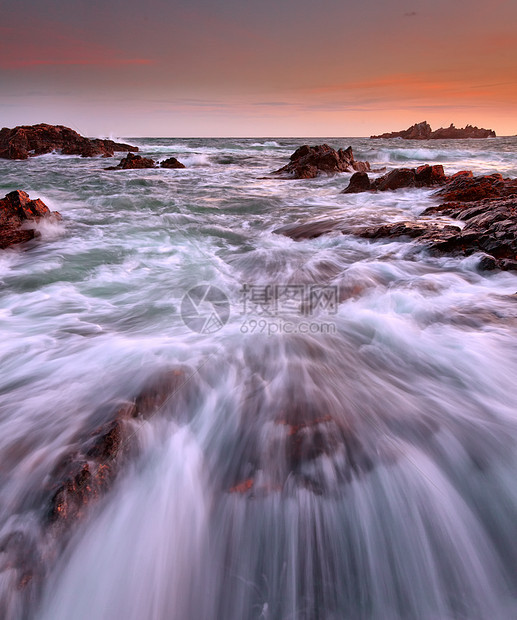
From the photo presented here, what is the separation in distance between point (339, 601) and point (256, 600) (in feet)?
1.33

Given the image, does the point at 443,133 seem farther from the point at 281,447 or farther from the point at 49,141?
the point at 281,447

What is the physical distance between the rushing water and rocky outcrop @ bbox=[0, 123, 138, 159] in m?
45.1

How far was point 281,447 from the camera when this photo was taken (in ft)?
7.59

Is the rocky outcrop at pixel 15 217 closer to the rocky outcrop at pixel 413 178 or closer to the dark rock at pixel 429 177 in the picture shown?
the rocky outcrop at pixel 413 178

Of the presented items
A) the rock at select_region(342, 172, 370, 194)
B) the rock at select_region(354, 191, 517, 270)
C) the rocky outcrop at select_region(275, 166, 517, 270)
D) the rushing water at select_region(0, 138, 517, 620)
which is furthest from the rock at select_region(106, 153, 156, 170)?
the rock at select_region(354, 191, 517, 270)

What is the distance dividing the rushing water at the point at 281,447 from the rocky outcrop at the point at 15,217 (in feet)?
5.54

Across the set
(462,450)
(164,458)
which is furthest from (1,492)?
(462,450)

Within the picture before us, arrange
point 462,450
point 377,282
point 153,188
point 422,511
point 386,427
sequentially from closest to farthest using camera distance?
point 422,511 < point 462,450 < point 386,427 < point 377,282 < point 153,188

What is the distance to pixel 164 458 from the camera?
238 centimetres

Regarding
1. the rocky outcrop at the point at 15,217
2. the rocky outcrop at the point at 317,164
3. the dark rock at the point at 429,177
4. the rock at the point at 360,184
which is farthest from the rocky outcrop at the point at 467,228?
the rocky outcrop at the point at 317,164

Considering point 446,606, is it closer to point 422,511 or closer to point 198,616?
point 422,511

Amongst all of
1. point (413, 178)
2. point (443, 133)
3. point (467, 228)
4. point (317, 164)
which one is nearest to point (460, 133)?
point (443, 133)

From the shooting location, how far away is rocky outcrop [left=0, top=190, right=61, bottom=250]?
662 centimetres

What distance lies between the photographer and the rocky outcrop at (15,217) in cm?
662
